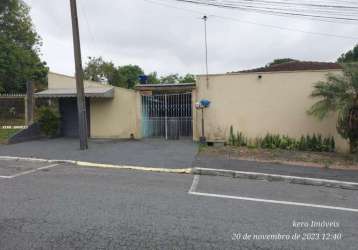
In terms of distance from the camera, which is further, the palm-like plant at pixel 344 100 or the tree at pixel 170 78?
the tree at pixel 170 78

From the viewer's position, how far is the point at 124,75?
151 feet

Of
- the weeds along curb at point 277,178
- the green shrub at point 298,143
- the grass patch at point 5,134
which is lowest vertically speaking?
the weeds along curb at point 277,178

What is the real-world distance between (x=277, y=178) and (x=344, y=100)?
4919 millimetres

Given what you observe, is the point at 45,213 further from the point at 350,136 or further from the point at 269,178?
the point at 350,136

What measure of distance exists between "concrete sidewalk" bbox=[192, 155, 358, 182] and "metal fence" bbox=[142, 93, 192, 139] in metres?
4.56

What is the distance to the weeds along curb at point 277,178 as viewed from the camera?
7.68 metres

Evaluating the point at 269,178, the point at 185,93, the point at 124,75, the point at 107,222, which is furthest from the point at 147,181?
the point at 124,75

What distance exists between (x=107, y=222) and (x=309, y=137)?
35.4 feet

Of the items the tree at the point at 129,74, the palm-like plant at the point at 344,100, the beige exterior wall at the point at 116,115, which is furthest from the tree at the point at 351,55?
the beige exterior wall at the point at 116,115

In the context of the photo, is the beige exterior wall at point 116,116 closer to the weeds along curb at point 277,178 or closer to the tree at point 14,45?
the weeds along curb at point 277,178

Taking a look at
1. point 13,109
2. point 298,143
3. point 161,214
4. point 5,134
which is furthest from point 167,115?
point 161,214

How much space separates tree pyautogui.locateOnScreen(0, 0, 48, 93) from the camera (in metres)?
25.6

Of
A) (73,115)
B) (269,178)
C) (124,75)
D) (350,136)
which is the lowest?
(269,178)

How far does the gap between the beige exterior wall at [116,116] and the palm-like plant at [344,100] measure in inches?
315
